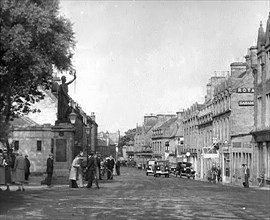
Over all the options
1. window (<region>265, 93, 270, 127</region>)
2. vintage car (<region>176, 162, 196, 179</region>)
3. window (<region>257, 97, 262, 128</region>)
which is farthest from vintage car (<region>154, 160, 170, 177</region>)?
window (<region>265, 93, 270, 127</region>)

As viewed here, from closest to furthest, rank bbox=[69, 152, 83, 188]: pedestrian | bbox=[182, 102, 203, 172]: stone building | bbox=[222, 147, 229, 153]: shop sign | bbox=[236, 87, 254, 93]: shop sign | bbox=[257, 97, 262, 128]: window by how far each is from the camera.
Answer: bbox=[69, 152, 83, 188]: pedestrian → bbox=[257, 97, 262, 128]: window → bbox=[222, 147, 229, 153]: shop sign → bbox=[236, 87, 254, 93]: shop sign → bbox=[182, 102, 203, 172]: stone building

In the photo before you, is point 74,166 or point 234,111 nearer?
point 74,166

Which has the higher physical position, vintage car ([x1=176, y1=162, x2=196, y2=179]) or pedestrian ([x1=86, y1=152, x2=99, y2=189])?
pedestrian ([x1=86, y1=152, x2=99, y2=189])

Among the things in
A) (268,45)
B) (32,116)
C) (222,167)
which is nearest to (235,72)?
(222,167)

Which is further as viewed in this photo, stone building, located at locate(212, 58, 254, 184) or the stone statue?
stone building, located at locate(212, 58, 254, 184)

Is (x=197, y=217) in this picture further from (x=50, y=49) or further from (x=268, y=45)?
(x=268, y=45)

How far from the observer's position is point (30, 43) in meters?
20.9

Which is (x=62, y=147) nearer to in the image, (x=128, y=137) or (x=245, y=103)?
(x=245, y=103)

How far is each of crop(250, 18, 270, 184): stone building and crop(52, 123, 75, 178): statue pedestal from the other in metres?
17.8

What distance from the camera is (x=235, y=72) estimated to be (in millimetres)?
64375

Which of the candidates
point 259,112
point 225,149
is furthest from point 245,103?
point 259,112

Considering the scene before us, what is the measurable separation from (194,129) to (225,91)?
24909 mm

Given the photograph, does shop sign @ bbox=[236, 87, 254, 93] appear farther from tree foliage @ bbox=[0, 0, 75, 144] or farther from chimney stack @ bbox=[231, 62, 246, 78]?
tree foliage @ bbox=[0, 0, 75, 144]

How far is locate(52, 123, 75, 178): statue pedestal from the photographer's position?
31812 mm
